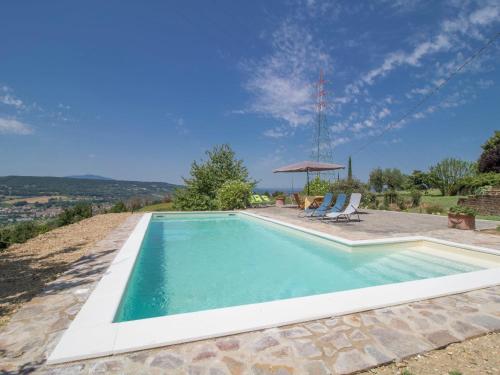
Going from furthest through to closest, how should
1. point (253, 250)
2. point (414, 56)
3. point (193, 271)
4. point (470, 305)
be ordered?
point (414, 56) → point (253, 250) → point (193, 271) → point (470, 305)

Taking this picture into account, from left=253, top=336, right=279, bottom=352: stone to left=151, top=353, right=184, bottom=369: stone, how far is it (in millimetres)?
572

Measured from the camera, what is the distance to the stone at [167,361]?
5.85 feet

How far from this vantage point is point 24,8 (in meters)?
8.37

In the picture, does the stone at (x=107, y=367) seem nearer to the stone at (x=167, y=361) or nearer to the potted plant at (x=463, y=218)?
the stone at (x=167, y=361)

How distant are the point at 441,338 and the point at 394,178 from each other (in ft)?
157

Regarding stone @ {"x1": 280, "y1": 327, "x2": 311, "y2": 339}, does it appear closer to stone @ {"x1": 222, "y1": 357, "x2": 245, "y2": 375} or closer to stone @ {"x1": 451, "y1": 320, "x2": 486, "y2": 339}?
stone @ {"x1": 222, "y1": 357, "x2": 245, "y2": 375}

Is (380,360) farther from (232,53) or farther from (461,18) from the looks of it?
(232,53)

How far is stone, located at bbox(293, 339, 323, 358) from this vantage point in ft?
6.29

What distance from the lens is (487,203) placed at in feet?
39.2

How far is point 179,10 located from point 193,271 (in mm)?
10469

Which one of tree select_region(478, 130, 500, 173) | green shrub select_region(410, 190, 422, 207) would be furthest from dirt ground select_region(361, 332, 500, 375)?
tree select_region(478, 130, 500, 173)

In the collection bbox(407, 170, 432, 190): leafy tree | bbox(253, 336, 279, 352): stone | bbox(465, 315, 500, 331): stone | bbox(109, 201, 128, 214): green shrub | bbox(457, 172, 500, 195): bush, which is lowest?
bbox(253, 336, 279, 352): stone

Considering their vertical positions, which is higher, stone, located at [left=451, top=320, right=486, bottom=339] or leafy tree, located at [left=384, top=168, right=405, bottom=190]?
leafy tree, located at [left=384, top=168, right=405, bottom=190]

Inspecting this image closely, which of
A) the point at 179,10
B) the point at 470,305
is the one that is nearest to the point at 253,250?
the point at 470,305
